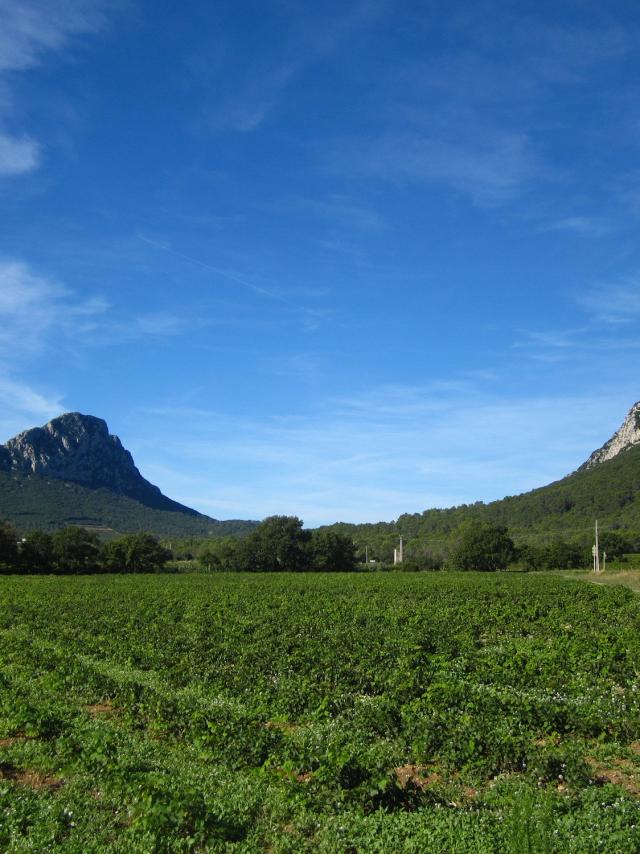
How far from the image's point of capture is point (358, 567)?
11406 cm

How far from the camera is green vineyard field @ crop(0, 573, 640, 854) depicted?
7172 millimetres

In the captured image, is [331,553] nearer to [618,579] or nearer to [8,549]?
[8,549]

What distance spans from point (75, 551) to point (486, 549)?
59.5m

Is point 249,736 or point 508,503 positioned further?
point 508,503

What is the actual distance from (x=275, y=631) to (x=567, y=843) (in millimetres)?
18144

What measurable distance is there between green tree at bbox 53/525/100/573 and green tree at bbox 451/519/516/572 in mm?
54675

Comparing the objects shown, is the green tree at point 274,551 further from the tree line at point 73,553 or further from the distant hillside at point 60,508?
the distant hillside at point 60,508

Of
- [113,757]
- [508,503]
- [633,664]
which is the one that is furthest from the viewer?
[508,503]

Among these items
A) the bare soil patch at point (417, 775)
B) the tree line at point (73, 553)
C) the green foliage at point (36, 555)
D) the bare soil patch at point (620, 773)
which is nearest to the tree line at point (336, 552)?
the tree line at point (73, 553)

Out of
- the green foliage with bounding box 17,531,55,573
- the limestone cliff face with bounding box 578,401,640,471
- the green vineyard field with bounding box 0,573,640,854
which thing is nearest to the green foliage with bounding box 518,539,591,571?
the green foliage with bounding box 17,531,55,573

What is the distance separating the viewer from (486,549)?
105000 millimetres

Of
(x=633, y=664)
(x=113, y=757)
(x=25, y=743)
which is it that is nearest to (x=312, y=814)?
(x=113, y=757)

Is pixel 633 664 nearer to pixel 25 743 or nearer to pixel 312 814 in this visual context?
pixel 312 814

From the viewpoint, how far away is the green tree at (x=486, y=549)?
105 m
